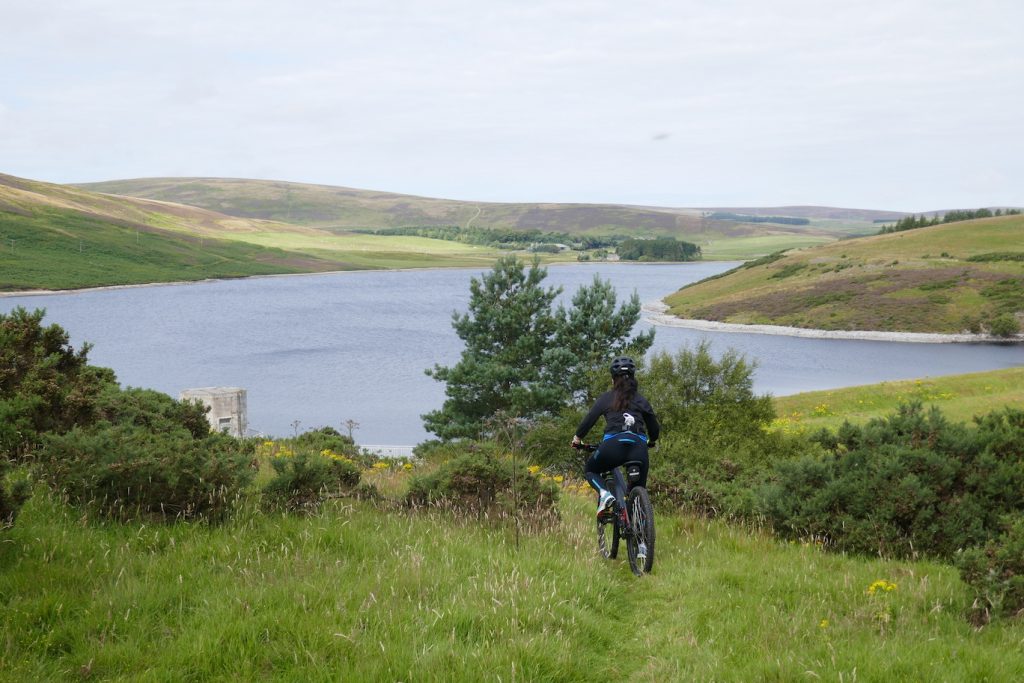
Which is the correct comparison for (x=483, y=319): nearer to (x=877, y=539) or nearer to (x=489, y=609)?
(x=877, y=539)

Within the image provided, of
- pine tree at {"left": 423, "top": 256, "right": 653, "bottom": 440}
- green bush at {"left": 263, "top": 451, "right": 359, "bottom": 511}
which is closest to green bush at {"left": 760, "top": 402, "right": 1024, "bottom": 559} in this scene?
green bush at {"left": 263, "top": 451, "right": 359, "bottom": 511}

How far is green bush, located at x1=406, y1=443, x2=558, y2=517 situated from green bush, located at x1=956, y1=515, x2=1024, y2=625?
443 centimetres

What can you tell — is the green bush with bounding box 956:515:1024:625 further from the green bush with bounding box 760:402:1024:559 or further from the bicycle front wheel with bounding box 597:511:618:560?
A: the bicycle front wheel with bounding box 597:511:618:560

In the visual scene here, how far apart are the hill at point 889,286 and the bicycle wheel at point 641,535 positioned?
100679 millimetres

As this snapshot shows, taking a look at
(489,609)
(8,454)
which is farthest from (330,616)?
(8,454)

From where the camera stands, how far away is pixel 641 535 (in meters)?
8.06

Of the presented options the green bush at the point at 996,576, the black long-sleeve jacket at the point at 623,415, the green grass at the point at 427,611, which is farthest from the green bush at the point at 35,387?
the green bush at the point at 996,576

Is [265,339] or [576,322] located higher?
[576,322]

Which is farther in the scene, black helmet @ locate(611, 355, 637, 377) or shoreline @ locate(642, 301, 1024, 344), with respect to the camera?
shoreline @ locate(642, 301, 1024, 344)

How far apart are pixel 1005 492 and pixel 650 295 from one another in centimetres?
14353

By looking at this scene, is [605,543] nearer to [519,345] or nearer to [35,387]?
[35,387]

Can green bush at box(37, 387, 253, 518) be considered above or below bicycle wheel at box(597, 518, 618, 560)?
above

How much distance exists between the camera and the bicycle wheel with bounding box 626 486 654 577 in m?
7.98

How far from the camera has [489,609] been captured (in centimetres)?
591
